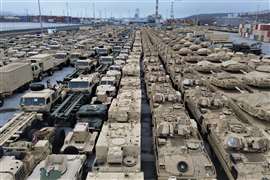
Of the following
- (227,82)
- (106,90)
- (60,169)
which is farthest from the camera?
(227,82)

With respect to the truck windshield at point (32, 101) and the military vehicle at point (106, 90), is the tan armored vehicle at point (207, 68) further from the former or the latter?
the truck windshield at point (32, 101)

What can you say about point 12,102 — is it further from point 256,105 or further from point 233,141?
point 256,105

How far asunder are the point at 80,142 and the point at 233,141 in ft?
30.5

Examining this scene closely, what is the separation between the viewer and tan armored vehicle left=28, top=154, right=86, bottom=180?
13725mm

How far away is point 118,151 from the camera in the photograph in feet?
47.0

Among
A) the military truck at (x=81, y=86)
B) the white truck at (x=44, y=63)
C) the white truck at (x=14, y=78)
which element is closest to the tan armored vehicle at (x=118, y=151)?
the military truck at (x=81, y=86)

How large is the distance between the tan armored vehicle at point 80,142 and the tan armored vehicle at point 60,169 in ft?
8.16

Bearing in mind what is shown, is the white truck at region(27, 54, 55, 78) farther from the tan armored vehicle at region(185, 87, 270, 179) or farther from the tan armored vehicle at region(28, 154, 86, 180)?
the tan armored vehicle at region(28, 154, 86, 180)

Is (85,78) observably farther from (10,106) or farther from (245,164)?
(245,164)

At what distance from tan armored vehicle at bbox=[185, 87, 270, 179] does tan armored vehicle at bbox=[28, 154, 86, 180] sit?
25.7ft

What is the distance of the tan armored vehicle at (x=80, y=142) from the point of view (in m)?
18.1

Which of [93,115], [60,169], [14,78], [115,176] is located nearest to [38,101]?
[93,115]

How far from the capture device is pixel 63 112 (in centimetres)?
2467

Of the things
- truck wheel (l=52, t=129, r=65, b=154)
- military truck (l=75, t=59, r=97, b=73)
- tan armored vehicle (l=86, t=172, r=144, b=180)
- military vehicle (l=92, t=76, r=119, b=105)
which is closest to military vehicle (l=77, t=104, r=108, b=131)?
truck wheel (l=52, t=129, r=65, b=154)
